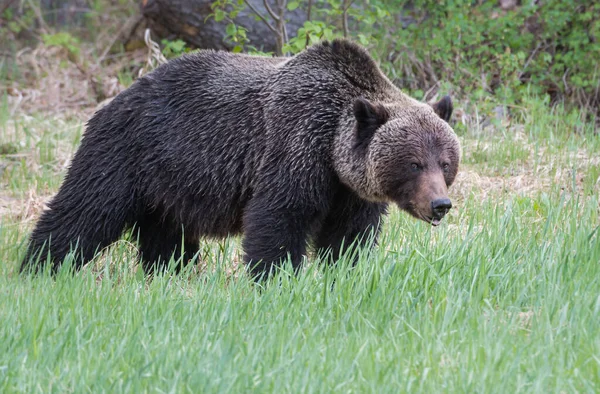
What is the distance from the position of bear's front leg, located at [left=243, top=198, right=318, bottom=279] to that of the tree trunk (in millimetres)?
5895

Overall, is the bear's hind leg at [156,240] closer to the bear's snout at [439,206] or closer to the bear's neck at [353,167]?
the bear's neck at [353,167]

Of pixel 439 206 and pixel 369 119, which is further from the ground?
pixel 369 119

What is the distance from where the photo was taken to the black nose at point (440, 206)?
5090 mm

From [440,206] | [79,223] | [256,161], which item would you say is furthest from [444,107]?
[79,223]

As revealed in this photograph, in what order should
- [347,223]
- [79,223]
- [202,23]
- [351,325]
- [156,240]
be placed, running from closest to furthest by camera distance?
[351,325] → [347,223] → [79,223] → [156,240] → [202,23]

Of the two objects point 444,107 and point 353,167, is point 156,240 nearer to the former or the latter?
point 353,167

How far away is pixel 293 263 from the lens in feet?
18.2

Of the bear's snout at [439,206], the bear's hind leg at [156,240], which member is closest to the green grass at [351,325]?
Answer: the bear's snout at [439,206]

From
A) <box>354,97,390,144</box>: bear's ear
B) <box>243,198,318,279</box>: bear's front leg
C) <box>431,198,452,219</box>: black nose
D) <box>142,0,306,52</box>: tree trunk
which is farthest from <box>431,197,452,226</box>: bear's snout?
<box>142,0,306,52</box>: tree trunk

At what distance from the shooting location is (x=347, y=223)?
5.86 metres

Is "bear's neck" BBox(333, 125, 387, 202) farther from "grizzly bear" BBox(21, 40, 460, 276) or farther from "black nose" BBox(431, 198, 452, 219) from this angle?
"black nose" BBox(431, 198, 452, 219)

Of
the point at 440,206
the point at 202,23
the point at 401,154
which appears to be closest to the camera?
the point at 440,206

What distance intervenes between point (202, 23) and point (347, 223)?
632 centimetres

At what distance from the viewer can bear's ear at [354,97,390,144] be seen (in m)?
5.45
